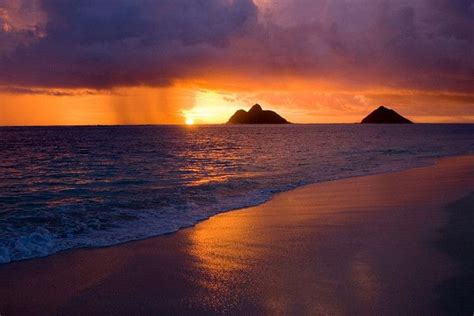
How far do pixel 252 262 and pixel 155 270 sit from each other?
74.3 inches

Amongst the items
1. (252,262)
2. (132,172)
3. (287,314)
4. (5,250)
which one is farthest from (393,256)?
(132,172)

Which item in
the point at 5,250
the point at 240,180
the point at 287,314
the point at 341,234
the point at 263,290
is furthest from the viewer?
the point at 240,180

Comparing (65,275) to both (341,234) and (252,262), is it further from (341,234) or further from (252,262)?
(341,234)

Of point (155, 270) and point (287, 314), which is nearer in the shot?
point (287, 314)

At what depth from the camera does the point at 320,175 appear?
25.4 m

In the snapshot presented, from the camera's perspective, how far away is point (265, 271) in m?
8.08

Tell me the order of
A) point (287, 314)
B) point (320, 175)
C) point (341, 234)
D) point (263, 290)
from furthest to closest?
point (320, 175), point (341, 234), point (263, 290), point (287, 314)

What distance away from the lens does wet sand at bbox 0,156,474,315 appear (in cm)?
665

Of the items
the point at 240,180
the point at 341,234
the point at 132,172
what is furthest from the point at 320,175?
the point at 341,234

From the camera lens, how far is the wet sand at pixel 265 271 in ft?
21.8

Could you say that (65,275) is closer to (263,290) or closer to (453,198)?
(263,290)

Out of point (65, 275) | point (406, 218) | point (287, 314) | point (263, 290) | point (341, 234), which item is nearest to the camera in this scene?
point (287, 314)

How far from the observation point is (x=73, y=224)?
12875mm

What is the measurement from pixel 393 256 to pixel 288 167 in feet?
72.3
